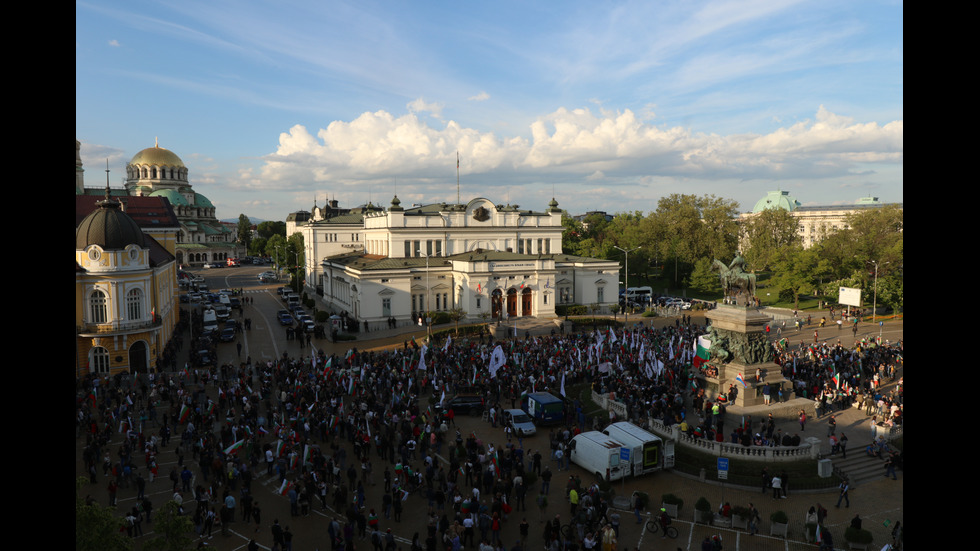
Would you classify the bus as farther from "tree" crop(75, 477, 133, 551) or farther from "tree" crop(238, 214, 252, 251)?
"tree" crop(238, 214, 252, 251)

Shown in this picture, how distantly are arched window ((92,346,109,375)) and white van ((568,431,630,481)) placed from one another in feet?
92.4

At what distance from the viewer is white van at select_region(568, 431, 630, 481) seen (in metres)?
20.5

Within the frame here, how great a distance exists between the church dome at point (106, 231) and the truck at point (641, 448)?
99.7 feet

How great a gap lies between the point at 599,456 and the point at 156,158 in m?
143

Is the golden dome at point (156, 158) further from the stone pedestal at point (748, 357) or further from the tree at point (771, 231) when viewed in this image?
the stone pedestal at point (748, 357)

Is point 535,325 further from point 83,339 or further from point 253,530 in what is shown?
point 253,530

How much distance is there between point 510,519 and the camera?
18.9m

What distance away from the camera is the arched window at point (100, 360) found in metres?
34.2

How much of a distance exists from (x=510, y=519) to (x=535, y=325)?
114ft

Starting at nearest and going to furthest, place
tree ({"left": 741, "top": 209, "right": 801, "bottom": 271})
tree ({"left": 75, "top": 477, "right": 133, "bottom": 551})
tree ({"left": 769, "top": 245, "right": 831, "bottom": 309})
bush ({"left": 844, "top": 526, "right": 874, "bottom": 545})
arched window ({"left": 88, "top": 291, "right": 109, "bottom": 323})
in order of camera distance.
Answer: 1. tree ({"left": 75, "top": 477, "right": 133, "bottom": 551})
2. bush ({"left": 844, "top": 526, "right": 874, "bottom": 545})
3. arched window ({"left": 88, "top": 291, "right": 109, "bottom": 323})
4. tree ({"left": 769, "top": 245, "right": 831, "bottom": 309})
5. tree ({"left": 741, "top": 209, "right": 801, "bottom": 271})

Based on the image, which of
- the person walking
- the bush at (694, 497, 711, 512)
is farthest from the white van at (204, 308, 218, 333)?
the person walking

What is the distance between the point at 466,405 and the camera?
1114 inches

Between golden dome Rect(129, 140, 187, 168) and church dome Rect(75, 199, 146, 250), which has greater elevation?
golden dome Rect(129, 140, 187, 168)
